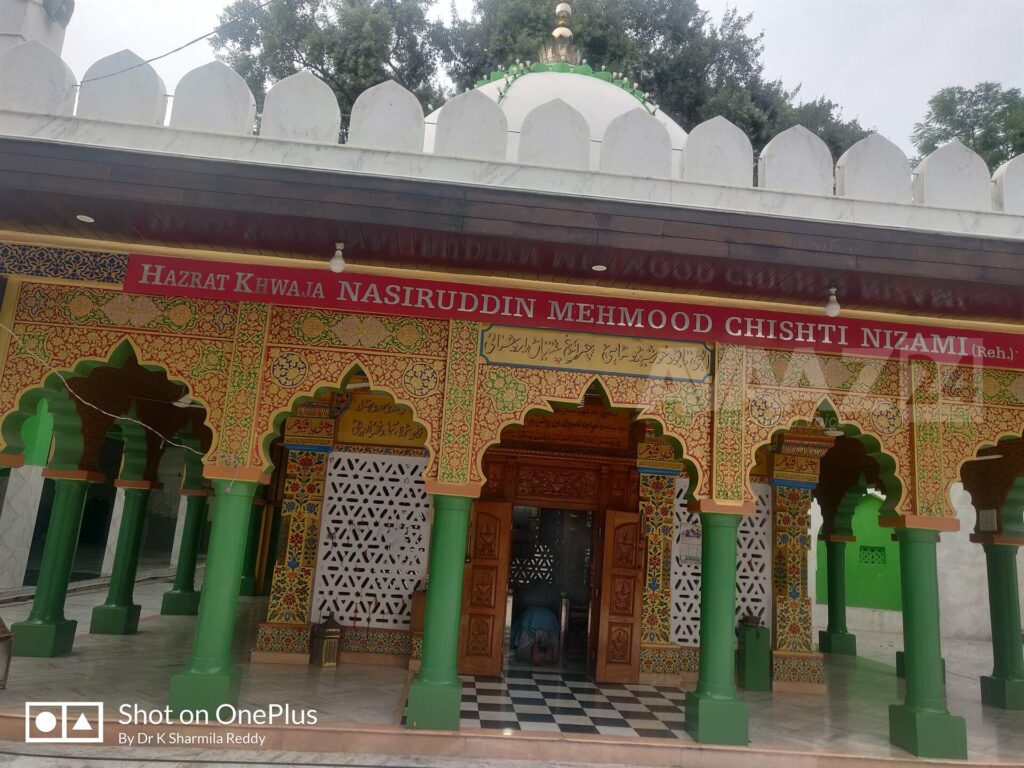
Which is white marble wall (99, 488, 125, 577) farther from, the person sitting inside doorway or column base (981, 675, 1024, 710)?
column base (981, 675, 1024, 710)

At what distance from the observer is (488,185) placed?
420 centimetres

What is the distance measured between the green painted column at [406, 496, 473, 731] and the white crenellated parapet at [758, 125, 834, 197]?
112 inches

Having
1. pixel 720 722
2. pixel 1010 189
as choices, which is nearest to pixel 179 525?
pixel 720 722

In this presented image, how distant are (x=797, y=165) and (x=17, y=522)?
10957 mm

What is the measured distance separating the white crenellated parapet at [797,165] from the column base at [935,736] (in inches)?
132

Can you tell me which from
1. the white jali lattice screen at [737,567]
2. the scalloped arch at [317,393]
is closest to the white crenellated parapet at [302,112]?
the scalloped arch at [317,393]

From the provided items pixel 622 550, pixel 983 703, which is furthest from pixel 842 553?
pixel 622 550

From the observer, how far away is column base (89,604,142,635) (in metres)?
7.16

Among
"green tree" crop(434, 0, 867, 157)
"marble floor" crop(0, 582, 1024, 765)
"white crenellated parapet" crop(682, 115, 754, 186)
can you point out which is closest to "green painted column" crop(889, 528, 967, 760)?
"marble floor" crop(0, 582, 1024, 765)

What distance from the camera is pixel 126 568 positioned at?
290 inches

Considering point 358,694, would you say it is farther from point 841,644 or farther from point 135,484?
point 841,644

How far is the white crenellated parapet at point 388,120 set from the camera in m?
4.37

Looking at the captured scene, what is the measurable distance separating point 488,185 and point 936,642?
4.07 metres

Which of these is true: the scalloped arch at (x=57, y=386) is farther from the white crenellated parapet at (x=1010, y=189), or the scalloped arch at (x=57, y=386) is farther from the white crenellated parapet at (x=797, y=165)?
the white crenellated parapet at (x=1010, y=189)
